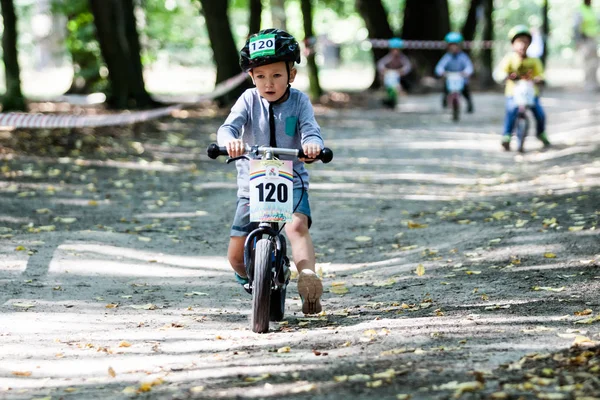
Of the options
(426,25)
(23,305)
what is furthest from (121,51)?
(23,305)

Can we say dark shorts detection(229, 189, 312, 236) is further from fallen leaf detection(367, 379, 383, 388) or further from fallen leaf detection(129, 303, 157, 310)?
fallen leaf detection(367, 379, 383, 388)

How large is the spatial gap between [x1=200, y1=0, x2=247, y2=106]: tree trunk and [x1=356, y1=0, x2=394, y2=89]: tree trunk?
9.72 metres

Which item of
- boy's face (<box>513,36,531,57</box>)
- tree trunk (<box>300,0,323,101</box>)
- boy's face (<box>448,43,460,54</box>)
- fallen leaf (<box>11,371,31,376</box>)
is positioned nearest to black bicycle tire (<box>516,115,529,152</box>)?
boy's face (<box>513,36,531,57</box>)

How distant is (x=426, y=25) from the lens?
1341 inches

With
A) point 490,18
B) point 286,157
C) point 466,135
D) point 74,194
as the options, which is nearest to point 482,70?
point 490,18

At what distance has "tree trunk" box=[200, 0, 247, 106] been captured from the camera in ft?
80.2

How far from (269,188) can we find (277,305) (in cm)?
87

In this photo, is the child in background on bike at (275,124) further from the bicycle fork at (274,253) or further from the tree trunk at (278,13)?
the tree trunk at (278,13)

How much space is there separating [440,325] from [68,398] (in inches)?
89.2

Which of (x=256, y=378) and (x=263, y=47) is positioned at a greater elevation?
(x=263, y=47)

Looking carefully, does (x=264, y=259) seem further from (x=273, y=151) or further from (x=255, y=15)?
(x=255, y=15)

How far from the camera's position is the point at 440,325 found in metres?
5.76

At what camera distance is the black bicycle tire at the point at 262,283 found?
571 cm

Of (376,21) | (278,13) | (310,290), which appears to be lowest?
(310,290)
